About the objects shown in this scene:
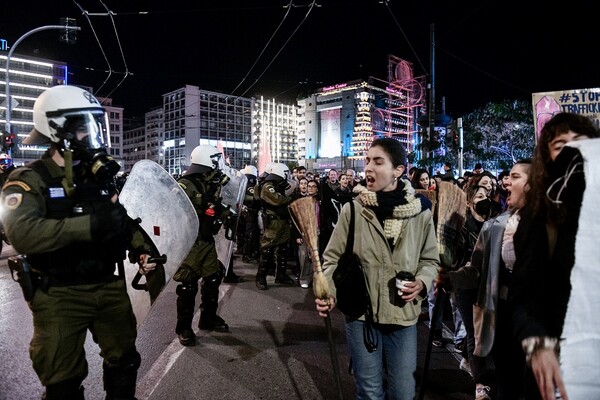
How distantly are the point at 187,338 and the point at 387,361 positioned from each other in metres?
2.91

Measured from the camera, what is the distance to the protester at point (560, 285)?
1.45 meters

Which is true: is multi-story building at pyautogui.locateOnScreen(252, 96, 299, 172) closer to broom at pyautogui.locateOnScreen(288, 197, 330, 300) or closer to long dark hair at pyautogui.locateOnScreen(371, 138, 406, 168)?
broom at pyautogui.locateOnScreen(288, 197, 330, 300)

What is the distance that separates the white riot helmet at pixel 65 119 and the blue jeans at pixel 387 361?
2.13 metres

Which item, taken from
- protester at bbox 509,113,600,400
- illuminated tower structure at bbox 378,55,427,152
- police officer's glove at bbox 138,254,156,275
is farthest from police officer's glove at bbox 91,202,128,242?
illuminated tower structure at bbox 378,55,427,152

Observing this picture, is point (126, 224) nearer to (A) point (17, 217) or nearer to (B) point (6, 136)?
(A) point (17, 217)

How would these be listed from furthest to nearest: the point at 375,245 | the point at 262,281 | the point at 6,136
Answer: the point at 6,136 → the point at 262,281 → the point at 375,245

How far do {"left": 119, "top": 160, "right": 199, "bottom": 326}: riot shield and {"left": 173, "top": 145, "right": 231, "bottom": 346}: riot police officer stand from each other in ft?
4.12

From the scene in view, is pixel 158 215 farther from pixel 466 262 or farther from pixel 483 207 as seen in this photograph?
pixel 483 207

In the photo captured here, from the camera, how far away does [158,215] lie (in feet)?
12.1

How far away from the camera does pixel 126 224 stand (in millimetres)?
2871

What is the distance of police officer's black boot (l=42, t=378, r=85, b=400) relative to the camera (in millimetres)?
2445

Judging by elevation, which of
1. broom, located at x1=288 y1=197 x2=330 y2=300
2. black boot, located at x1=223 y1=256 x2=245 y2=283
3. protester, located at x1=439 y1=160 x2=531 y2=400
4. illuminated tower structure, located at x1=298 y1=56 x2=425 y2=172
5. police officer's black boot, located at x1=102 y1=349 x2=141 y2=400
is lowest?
black boot, located at x1=223 y1=256 x2=245 y2=283

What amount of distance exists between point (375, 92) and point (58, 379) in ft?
360

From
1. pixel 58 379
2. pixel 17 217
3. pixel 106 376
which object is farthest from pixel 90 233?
pixel 106 376
